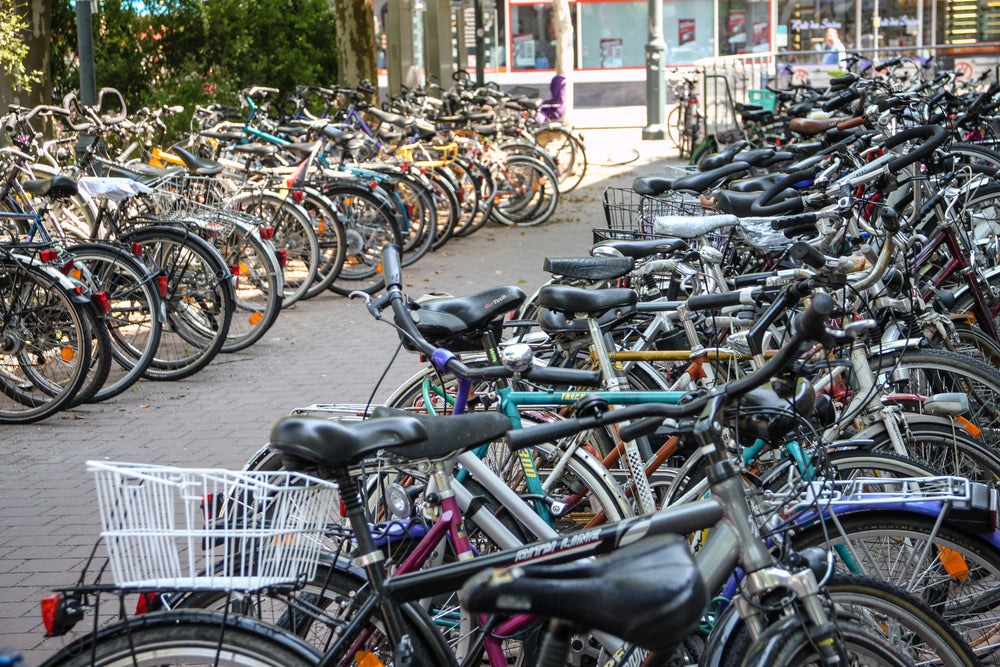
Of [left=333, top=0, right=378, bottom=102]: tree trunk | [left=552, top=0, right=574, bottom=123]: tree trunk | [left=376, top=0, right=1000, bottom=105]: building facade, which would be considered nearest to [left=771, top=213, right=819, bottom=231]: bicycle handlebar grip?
[left=333, top=0, right=378, bottom=102]: tree trunk

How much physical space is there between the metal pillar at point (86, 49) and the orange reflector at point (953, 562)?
7577 millimetres

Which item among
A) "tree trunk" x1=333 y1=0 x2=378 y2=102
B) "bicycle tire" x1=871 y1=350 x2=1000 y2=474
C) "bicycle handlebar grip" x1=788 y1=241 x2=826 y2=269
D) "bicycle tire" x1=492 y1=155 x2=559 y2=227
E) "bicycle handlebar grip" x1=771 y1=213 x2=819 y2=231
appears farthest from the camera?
"tree trunk" x1=333 y1=0 x2=378 y2=102

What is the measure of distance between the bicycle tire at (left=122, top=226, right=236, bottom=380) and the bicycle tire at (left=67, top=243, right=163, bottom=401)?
19 centimetres

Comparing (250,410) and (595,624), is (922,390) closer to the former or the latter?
(595,624)

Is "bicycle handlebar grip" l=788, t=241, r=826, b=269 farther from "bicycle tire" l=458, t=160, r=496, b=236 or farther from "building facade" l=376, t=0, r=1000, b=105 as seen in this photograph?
"building facade" l=376, t=0, r=1000, b=105

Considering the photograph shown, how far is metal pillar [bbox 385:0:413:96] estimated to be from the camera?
1697 centimetres

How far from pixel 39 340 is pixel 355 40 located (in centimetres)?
848

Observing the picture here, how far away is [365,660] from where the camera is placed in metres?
2.18

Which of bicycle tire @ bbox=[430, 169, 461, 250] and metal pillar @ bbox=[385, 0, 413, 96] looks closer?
bicycle tire @ bbox=[430, 169, 461, 250]

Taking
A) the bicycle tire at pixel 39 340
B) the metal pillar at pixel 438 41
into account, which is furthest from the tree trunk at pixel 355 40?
the bicycle tire at pixel 39 340

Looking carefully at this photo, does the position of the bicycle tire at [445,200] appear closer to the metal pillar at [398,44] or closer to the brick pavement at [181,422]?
the brick pavement at [181,422]

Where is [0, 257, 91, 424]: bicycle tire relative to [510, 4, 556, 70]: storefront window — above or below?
below

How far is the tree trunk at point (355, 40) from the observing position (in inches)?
543

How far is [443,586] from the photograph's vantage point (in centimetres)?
206
